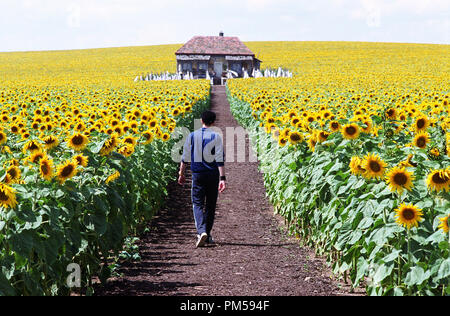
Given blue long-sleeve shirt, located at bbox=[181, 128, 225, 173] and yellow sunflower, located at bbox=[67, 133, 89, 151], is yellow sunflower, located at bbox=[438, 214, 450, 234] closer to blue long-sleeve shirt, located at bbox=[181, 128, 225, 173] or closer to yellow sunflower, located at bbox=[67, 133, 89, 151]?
yellow sunflower, located at bbox=[67, 133, 89, 151]

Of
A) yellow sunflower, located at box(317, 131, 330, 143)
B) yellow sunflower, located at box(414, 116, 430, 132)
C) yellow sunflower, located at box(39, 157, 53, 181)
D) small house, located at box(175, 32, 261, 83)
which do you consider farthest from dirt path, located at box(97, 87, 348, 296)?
small house, located at box(175, 32, 261, 83)

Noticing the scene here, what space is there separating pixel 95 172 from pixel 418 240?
10.7 ft

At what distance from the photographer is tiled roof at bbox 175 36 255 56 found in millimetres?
60938

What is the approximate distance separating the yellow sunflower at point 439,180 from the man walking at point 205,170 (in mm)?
3546

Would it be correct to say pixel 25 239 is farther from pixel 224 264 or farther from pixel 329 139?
pixel 329 139

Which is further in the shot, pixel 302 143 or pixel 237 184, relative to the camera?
pixel 237 184

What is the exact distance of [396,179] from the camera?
4.43 metres

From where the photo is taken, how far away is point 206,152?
24.5 feet

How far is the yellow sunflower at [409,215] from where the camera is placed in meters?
4.24

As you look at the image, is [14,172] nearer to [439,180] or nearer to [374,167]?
[374,167]

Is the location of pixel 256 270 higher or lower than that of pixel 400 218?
lower

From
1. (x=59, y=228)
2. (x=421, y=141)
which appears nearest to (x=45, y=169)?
(x=59, y=228)

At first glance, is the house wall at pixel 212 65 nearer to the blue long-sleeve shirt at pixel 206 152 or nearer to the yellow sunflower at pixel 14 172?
the blue long-sleeve shirt at pixel 206 152
